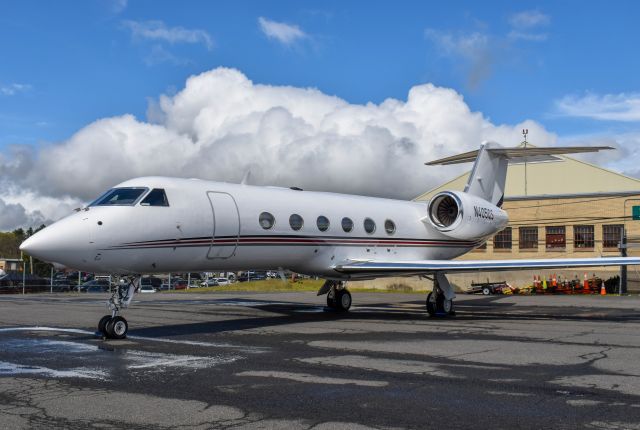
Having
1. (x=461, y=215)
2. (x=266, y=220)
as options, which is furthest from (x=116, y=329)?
(x=461, y=215)

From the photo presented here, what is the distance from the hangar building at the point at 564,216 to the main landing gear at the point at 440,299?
23.2 m

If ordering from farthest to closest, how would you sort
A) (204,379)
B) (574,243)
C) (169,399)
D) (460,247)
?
1. (574,243)
2. (460,247)
3. (204,379)
4. (169,399)

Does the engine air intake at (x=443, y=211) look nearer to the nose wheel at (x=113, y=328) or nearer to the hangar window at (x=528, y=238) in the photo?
the nose wheel at (x=113, y=328)

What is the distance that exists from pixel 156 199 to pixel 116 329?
8.97 feet

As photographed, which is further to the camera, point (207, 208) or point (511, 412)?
point (207, 208)

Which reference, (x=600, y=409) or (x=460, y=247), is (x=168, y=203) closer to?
(x=600, y=409)

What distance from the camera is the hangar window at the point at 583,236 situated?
44812mm

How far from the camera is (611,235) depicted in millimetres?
43906

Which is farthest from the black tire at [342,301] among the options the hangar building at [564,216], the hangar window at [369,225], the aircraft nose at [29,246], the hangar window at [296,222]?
the hangar building at [564,216]

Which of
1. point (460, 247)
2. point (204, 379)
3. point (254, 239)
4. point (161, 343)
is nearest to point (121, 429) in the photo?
point (204, 379)

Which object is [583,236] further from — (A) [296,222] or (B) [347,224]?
(A) [296,222]

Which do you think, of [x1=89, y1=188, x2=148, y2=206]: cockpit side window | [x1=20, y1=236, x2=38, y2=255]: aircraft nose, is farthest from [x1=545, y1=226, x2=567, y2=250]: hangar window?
[x1=20, y1=236, x2=38, y2=255]: aircraft nose

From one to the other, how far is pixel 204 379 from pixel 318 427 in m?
2.71

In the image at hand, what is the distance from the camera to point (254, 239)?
15.5 meters
